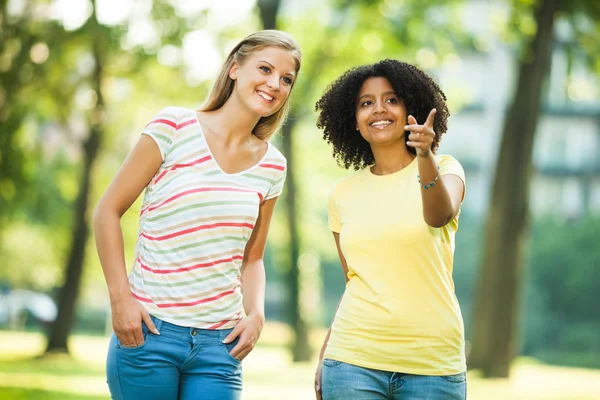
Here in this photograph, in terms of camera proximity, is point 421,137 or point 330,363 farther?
point 330,363

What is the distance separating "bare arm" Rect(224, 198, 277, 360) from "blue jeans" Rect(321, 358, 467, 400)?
0.41 m

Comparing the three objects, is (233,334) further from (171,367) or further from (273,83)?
(273,83)

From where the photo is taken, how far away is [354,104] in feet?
15.0

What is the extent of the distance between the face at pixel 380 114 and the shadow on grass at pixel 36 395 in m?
8.15

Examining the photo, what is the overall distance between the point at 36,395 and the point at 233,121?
865 cm

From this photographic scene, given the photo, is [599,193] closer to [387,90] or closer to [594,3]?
[594,3]

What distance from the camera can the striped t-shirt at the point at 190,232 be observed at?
3791 mm

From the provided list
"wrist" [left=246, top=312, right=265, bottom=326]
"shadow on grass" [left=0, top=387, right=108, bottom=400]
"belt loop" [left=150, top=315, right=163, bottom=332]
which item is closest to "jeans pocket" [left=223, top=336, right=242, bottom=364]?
"wrist" [left=246, top=312, right=265, bottom=326]

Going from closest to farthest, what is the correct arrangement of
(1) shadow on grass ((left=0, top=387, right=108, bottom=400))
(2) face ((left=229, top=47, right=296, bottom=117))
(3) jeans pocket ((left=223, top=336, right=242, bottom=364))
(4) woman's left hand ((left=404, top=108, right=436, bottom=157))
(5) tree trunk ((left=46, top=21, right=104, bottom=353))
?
(4) woman's left hand ((left=404, top=108, right=436, bottom=157)) → (3) jeans pocket ((left=223, top=336, right=242, bottom=364)) → (2) face ((left=229, top=47, right=296, bottom=117)) → (1) shadow on grass ((left=0, top=387, right=108, bottom=400)) → (5) tree trunk ((left=46, top=21, right=104, bottom=353))

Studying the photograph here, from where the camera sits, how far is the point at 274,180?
4.16m

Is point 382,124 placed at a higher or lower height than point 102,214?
higher

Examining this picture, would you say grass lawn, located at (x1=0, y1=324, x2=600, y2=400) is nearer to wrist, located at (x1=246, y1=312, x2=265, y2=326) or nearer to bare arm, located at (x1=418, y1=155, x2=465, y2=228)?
wrist, located at (x1=246, y1=312, x2=265, y2=326)

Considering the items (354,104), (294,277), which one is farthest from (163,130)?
(294,277)

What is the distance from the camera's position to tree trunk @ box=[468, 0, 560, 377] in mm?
17000
